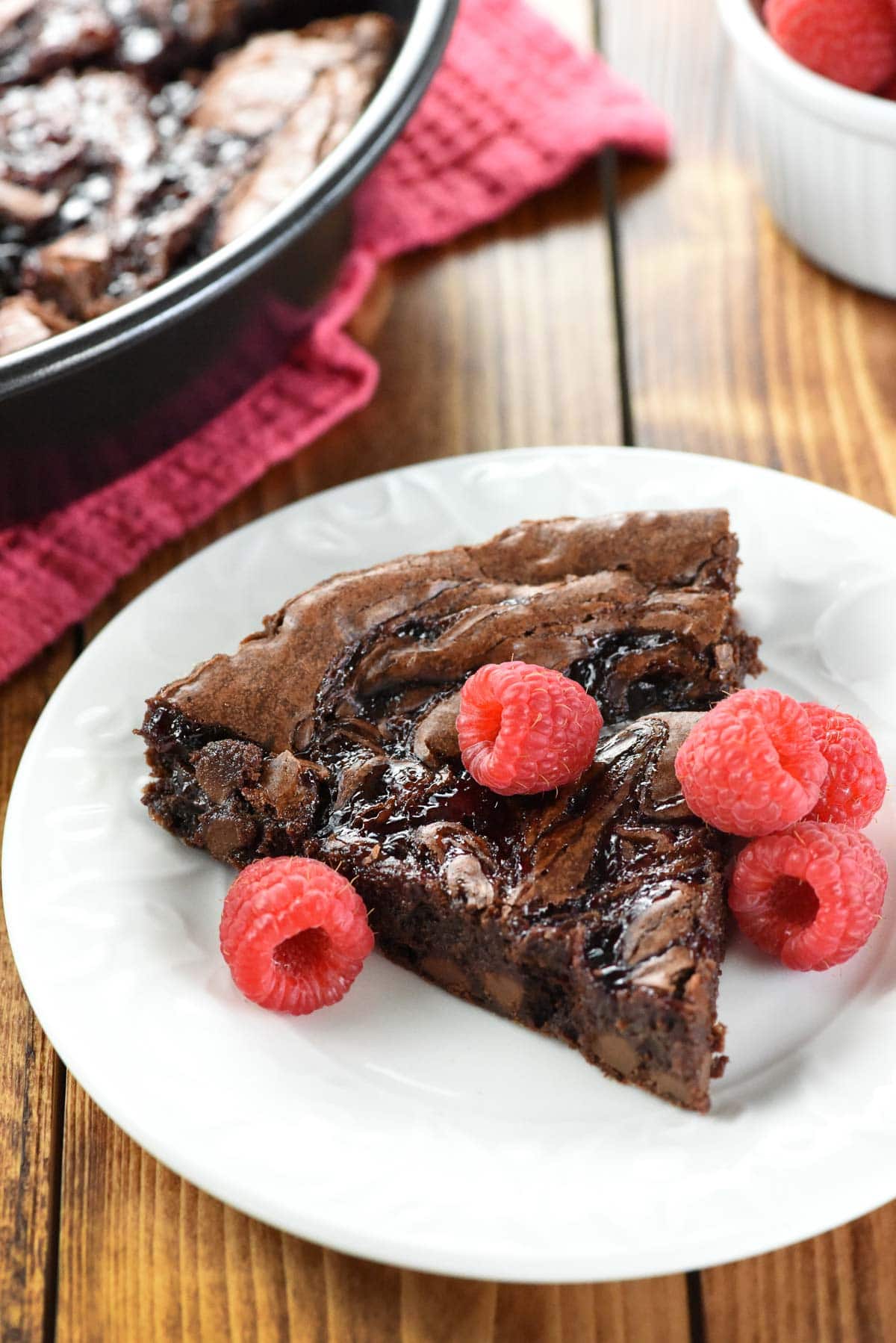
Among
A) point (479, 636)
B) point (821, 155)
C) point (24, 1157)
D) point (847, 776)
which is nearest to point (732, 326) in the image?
point (821, 155)

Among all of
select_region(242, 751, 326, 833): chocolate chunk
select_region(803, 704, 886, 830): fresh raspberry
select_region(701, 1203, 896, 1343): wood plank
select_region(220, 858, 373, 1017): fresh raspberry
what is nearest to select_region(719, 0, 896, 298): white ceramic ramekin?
select_region(803, 704, 886, 830): fresh raspberry

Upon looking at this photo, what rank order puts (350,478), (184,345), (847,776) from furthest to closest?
1. (350,478)
2. (184,345)
3. (847,776)

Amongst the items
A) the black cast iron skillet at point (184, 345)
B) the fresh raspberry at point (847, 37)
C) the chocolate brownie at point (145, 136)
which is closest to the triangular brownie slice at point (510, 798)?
the black cast iron skillet at point (184, 345)

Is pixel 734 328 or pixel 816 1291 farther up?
pixel 734 328

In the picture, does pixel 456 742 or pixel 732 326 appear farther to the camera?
pixel 732 326

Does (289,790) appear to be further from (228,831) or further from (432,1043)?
(432,1043)

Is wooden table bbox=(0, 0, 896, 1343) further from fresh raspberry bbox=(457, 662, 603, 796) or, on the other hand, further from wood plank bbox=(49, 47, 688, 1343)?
fresh raspberry bbox=(457, 662, 603, 796)

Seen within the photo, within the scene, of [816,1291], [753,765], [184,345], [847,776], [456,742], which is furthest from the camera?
[184,345]

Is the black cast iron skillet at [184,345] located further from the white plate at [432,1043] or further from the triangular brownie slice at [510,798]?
the triangular brownie slice at [510,798]
